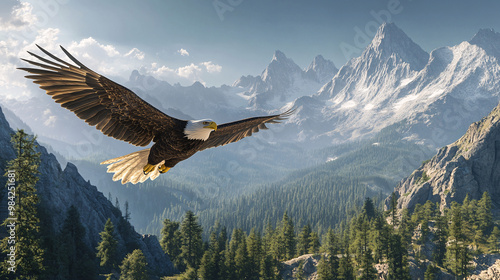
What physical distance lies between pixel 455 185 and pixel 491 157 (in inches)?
618

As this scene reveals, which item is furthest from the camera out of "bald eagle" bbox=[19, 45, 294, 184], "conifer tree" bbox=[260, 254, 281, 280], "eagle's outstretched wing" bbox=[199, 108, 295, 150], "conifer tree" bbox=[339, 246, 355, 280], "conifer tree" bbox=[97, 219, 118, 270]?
"conifer tree" bbox=[339, 246, 355, 280]

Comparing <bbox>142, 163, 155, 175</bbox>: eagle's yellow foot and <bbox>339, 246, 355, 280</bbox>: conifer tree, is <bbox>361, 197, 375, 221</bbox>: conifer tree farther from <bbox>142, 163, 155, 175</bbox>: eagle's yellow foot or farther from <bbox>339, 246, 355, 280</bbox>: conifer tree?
<bbox>142, 163, 155, 175</bbox>: eagle's yellow foot

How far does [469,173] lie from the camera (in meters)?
90.6

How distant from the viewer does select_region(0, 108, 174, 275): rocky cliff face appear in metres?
46.0

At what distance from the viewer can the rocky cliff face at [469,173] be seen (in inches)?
3469

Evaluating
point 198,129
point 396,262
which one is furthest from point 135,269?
point 396,262

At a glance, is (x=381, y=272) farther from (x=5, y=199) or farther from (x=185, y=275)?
(x=5, y=199)

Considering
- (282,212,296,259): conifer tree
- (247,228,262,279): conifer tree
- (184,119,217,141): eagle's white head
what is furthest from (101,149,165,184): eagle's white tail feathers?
(282,212,296,259): conifer tree

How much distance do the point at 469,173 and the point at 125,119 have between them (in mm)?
110333

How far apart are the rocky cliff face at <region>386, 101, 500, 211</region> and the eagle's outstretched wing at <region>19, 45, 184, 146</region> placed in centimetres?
10162

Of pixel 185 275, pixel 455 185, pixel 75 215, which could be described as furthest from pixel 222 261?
pixel 455 185

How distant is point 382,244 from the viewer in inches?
2046

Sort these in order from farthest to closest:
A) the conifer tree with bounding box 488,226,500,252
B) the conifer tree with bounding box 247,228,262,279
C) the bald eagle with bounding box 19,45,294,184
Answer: the conifer tree with bounding box 488,226,500,252, the conifer tree with bounding box 247,228,262,279, the bald eagle with bounding box 19,45,294,184

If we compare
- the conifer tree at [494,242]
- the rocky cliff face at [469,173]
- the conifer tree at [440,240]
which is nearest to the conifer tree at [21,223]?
the conifer tree at [440,240]
